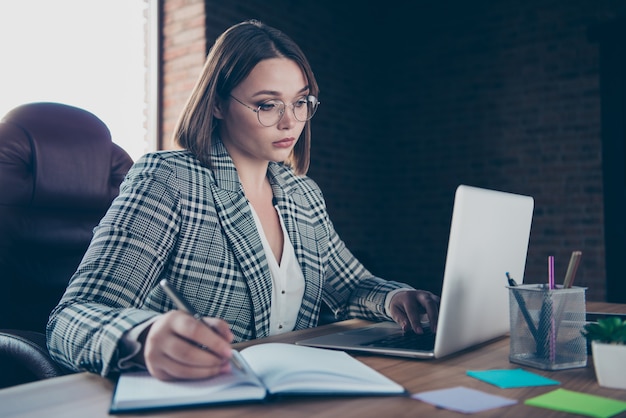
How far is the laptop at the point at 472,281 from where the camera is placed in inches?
35.0

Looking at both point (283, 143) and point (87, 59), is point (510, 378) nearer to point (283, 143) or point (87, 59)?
point (283, 143)

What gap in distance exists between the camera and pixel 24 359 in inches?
41.3

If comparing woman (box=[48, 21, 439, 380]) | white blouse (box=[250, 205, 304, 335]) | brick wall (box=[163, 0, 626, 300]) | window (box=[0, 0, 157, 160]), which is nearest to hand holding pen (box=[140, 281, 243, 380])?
woman (box=[48, 21, 439, 380])

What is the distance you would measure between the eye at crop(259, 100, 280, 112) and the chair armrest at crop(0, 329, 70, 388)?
2.27 feet

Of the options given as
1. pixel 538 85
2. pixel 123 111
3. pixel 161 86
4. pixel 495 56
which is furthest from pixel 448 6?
pixel 123 111

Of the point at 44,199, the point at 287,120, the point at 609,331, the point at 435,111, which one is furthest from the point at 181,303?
the point at 435,111

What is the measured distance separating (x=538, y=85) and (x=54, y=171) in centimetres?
378

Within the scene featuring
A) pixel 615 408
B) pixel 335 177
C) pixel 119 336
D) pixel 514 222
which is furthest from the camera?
pixel 335 177

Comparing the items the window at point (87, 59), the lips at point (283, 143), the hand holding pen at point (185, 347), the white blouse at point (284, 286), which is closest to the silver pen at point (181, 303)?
the hand holding pen at point (185, 347)

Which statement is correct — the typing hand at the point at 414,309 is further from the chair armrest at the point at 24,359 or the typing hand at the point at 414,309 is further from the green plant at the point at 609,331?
the chair armrest at the point at 24,359

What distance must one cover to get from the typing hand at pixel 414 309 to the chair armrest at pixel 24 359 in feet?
2.20

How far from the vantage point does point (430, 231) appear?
4.76 m

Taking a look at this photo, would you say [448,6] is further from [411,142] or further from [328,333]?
[328,333]

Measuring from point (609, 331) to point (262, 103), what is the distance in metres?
0.89
